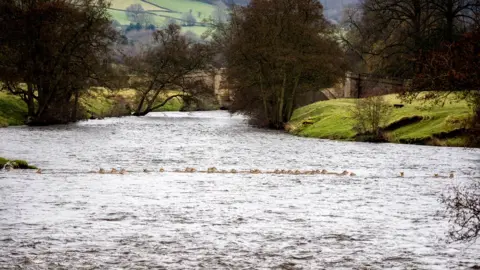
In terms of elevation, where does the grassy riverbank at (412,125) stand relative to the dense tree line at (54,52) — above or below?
below

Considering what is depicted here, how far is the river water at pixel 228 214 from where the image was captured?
A: 57.2ft

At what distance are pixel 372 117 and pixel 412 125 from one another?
3.38 m

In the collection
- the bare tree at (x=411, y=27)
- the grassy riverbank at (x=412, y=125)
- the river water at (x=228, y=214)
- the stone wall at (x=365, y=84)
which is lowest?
the river water at (x=228, y=214)

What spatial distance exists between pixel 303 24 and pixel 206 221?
190 feet

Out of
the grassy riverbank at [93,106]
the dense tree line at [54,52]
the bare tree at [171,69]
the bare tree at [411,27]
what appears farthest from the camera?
the bare tree at [171,69]

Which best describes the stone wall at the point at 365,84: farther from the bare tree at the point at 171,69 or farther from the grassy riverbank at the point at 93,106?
the grassy riverbank at the point at 93,106

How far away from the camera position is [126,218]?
22.5 m

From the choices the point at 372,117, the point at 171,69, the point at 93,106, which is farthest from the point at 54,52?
the point at 372,117

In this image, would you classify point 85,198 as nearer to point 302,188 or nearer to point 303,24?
point 302,188

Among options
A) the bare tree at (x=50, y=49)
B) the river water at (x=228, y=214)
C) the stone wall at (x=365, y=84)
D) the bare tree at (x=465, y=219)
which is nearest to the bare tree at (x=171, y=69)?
the stone wall at (x=365, y=84)

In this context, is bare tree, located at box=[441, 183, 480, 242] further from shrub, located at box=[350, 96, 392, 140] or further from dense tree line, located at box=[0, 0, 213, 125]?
dense tree line, located at box=[0, 0, 213, 125]

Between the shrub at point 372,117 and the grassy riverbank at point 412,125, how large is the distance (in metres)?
0.77

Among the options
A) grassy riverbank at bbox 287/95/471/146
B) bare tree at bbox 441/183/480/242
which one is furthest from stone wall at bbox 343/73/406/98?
bare tree at bbox 441/183/480/242

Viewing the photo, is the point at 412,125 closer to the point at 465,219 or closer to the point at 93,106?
the point at 465,219
